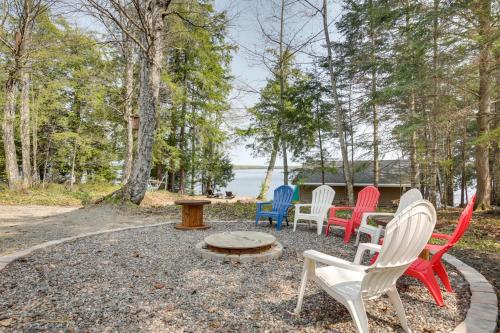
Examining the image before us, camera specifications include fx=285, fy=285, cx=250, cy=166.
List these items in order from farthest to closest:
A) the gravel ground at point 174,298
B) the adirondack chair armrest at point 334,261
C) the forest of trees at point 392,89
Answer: the forest of trees at point 392,89 → the gravel ground at point 174,298 → the adirondack chair armrest at point 334,261

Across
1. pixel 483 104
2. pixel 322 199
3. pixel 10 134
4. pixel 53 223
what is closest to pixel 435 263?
pixel 322 199

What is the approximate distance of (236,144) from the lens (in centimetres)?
1603

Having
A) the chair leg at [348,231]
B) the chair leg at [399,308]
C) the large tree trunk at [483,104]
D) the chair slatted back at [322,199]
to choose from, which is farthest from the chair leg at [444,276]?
the large tree trunk at [483,104]

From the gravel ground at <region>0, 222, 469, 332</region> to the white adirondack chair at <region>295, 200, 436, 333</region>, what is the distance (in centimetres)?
32

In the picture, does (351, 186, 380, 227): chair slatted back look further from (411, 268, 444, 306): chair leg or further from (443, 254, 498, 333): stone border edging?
(411, 268, 444, 306): chair leg

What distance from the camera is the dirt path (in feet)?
14.2

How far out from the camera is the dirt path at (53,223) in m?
4.33

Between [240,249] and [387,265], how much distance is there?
198 centimetres

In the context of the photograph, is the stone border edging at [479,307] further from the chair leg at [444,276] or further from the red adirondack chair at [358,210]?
the red adirondack chair at [358,210]

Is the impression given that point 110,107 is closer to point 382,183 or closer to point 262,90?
point 262,90

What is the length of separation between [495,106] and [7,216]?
50.5ft

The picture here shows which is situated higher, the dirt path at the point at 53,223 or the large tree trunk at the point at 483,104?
the large tree trunk at the point at 483,104

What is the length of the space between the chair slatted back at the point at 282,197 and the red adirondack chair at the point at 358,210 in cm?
87

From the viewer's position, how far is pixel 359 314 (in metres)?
1.72
